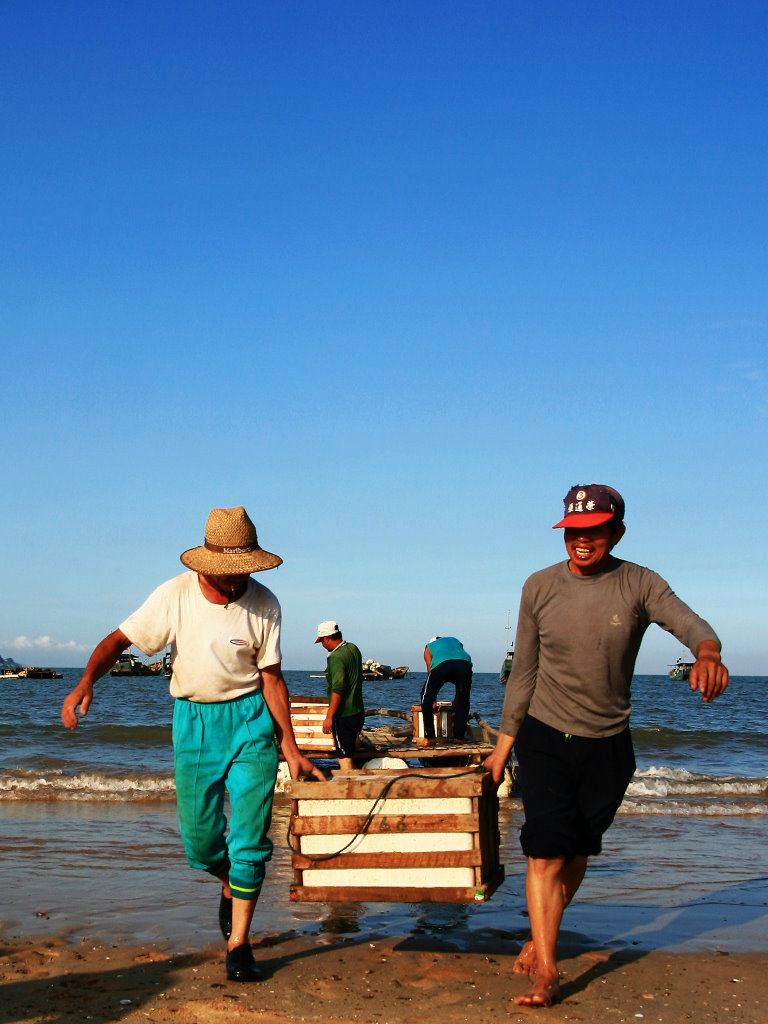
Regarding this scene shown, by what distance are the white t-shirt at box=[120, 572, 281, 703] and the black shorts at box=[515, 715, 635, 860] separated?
1336mm

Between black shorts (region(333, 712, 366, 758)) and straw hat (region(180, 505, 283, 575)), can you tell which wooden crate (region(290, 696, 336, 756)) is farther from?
straw hat (region(180, 505, 283, 575))

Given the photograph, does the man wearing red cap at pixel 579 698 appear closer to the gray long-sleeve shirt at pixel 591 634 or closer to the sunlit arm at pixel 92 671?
the gray long-sleeve shirt at pixel 591 634

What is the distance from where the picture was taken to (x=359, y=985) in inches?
169

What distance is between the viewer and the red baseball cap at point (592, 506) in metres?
3.88

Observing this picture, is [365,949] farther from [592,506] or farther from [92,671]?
[592,506]

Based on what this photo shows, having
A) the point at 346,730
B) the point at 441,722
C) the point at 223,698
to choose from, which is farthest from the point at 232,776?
the point at 441,722

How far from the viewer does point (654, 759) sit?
20250 mm

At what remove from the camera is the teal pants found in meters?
4.32

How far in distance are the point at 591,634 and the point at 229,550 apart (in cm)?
170

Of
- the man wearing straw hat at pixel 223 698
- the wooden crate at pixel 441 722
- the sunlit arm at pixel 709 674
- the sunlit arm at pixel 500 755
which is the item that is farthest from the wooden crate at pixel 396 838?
the wooden crate at pixel 441 722

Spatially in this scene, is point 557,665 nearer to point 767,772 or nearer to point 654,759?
point 767,772

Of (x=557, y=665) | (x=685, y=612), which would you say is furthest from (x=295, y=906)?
Answer: (x=685, y=612)

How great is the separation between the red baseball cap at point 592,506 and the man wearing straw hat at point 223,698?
1.41 metres

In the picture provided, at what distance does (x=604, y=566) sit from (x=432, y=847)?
4.97ft
